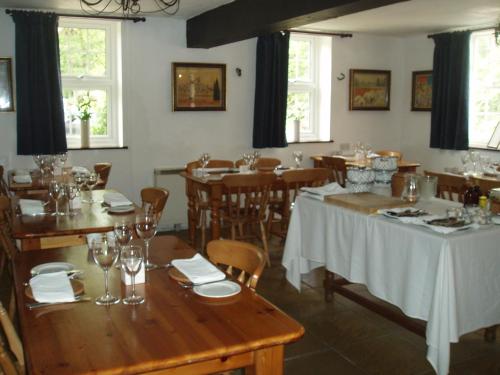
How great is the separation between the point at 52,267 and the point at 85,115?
13.1 ft

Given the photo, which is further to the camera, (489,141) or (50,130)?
(489,141)

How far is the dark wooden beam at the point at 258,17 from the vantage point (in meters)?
3.81

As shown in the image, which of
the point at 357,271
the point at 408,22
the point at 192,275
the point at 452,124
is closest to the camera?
the point at 192,275

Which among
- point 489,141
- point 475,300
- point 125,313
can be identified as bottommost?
point 475,300

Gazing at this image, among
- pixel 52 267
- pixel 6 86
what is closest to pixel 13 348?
pixel 52 267

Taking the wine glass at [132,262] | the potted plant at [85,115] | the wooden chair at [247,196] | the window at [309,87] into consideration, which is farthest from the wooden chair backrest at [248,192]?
the wine glass at [132,262]

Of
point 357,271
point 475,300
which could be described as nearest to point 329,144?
point 357,271

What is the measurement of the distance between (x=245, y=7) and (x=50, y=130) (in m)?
2.34

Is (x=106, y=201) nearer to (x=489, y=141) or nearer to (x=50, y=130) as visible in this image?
(x=50, y=130)

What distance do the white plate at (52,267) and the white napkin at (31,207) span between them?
3.81 feet

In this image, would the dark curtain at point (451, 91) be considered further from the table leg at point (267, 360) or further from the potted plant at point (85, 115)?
the table leg at point (267, 360)

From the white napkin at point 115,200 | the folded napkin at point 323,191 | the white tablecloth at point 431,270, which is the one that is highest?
the folded napkin at point 323,191

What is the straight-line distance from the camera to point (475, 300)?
109 inches

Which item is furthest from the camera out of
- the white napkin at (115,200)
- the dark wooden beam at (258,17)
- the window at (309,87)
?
the window at (309,87)
